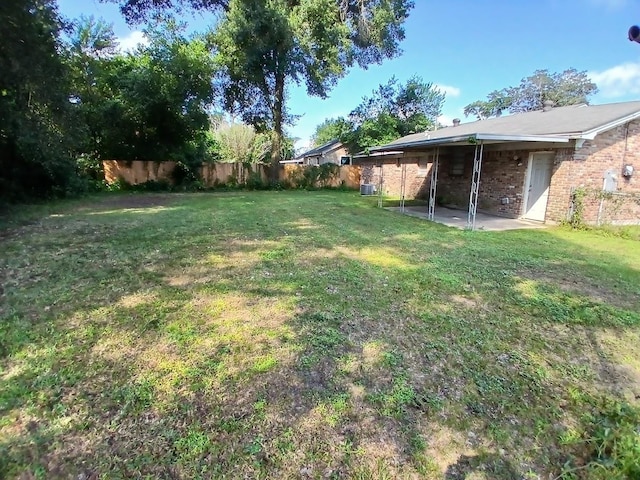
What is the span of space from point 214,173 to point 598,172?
15.8m

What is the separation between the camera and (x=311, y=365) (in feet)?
8.99

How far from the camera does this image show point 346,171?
21.8m

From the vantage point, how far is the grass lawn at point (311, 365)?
193 centimetres

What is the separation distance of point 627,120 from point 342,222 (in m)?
7.84

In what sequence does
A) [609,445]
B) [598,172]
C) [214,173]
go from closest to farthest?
[609,445] → [598,172] → [214,173]

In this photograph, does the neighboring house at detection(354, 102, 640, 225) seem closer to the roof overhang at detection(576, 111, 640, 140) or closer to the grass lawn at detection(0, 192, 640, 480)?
the roof overhang at detection(576, 111, 640, 140)

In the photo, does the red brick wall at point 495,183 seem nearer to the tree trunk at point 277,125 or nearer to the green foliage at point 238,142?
the tree trunk at point 277,125

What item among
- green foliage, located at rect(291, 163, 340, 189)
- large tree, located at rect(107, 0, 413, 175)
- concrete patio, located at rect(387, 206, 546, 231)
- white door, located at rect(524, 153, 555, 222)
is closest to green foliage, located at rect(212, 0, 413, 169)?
large tree, located at rect(107, 0, 413, 175)

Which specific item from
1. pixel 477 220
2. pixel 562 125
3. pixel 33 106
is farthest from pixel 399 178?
pixel 33 106

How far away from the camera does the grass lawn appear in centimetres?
193

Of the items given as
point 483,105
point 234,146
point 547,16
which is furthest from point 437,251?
point 483,105

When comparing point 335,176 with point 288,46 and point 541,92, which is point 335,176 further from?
point 541,92

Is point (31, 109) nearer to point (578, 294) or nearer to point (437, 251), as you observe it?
point (437, 251)

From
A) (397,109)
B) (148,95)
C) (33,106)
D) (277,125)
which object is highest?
(397,109)
